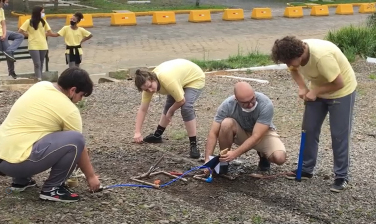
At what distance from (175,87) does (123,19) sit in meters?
14.9

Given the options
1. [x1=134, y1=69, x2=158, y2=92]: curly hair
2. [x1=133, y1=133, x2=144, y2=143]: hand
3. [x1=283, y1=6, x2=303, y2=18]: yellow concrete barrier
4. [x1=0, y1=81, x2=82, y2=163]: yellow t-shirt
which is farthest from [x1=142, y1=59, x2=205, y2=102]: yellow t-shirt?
[x1=283, y1=6, x2=303, y2=18]: yellow concrete barrier

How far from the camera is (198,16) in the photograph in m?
22.0

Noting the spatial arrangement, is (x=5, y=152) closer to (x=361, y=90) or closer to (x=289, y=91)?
(x=289, y=91)

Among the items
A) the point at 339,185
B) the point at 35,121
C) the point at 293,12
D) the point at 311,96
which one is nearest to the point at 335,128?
the point at 311,96

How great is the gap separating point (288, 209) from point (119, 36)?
45.0 ft

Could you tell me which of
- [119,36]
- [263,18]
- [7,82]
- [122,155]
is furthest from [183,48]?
[122,155]

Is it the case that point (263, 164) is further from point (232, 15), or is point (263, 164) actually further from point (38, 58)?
point (232, 15)

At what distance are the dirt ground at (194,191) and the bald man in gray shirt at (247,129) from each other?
0.99 feet

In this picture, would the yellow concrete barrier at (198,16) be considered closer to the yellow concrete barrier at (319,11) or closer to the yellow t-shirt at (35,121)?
the yellow concrete barrier at (319,11)

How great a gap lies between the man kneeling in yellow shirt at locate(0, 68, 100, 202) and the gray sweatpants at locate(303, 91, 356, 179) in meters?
2.23

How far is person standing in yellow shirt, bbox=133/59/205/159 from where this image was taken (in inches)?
239

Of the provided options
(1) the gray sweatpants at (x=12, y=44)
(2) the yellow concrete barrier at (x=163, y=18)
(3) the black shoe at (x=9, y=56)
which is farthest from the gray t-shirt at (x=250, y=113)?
(2) the yellow concrete barrier at (x=163, y=18)

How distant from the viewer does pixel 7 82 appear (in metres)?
11.3

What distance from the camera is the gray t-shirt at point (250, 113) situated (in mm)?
5578
